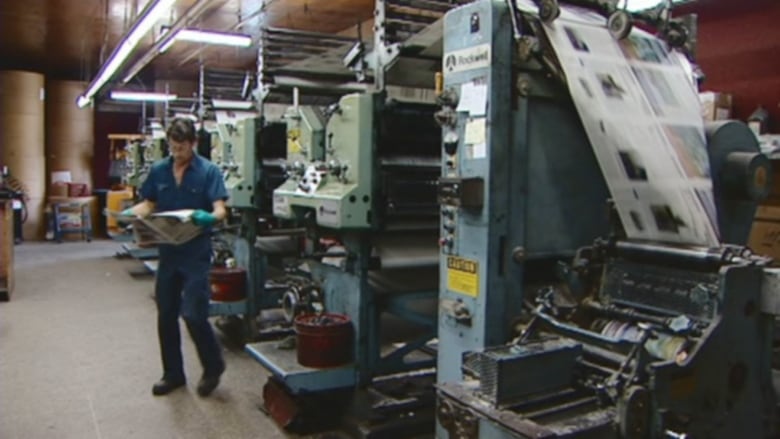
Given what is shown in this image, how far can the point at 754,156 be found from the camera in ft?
6.47

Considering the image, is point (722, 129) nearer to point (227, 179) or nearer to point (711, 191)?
point (711, 191)

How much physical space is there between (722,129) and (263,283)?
3173mm

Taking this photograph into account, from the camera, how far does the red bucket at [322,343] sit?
297 centimetres

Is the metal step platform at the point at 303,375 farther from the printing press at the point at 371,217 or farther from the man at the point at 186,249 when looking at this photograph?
the man at the point at 186,249

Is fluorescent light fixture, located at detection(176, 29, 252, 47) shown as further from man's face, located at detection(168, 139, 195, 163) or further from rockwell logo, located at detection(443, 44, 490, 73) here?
rockwell logo, located at detection(443, 44, 490, 73)

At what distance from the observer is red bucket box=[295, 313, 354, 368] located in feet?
9.74

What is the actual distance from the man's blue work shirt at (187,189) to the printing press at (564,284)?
5.26 feet

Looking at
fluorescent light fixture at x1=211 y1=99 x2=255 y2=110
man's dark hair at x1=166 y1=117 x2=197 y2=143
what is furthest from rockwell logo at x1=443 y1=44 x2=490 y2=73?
fluorescent light fixture at x1=211 y1=99 x2=255 y2=110

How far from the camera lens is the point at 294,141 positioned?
3.49 meters

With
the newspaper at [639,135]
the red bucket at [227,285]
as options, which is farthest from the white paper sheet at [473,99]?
the red bucket at [227,285]

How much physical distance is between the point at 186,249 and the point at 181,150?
1.66 ft

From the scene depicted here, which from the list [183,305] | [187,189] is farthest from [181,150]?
[183,305]

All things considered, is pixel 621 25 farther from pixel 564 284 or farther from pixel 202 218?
pixel 202 218

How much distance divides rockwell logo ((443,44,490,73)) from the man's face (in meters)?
1.66
